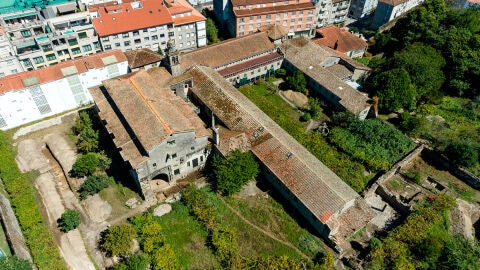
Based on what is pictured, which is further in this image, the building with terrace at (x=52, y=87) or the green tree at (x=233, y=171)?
the building with terrace at (x=52, y=87)

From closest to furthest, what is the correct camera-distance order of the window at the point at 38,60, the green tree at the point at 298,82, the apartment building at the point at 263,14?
the window at the point at 38,60 < the green tree at the point at 298,82 < the apartment building at the point at 263,14

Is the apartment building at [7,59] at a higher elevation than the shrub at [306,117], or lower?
higher

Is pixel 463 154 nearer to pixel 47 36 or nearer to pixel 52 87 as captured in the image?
pixel 52 87

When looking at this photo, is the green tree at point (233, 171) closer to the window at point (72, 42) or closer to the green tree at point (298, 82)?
the green tree at point (298, 82)

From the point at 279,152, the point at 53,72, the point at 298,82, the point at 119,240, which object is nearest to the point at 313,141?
the point at 279,152

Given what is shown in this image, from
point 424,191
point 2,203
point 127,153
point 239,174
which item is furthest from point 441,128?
point 2,203

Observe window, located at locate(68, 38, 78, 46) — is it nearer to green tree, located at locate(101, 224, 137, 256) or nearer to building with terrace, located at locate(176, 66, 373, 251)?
building with terrace, located at locate(176, 66, 373, 251)

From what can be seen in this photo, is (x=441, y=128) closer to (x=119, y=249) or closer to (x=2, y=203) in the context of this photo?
(x=119, y=249)

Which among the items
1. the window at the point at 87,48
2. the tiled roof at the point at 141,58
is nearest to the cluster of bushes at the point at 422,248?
the tiled roof at the point at 141,58
